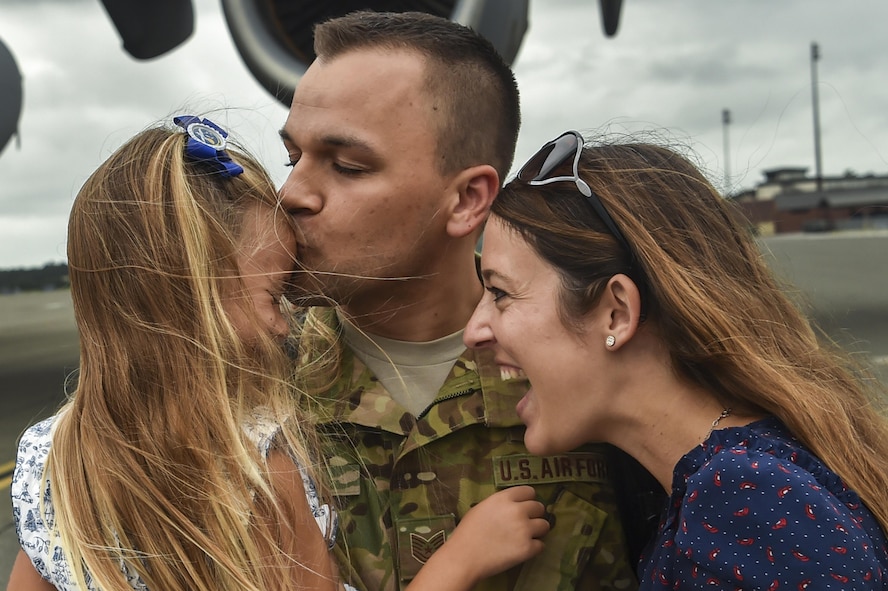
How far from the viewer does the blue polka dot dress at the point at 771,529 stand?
41.5 inches

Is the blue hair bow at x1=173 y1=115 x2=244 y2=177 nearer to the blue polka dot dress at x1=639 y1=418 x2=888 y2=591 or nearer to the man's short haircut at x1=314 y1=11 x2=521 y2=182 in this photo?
the man's short haircut at x1=314 y1=11 x2=521 y2=182

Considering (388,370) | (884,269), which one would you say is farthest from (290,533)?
(884,269)

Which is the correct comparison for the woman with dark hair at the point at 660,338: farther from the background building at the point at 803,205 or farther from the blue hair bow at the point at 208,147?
the background building at the point at 803,205

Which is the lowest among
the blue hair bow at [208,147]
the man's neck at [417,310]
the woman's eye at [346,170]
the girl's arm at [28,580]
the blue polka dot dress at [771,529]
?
the girl's arm at [28,580]

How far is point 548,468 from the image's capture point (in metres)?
1.63

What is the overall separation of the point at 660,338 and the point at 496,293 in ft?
1.03

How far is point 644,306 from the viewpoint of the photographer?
4.61 feet

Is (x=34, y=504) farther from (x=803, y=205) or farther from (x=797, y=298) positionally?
(x=803, y=205)

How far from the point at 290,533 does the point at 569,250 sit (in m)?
0.68

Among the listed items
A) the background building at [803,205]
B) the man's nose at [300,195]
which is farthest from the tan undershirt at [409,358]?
the background building at [803,205]

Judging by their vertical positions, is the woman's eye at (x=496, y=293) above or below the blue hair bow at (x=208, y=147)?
below

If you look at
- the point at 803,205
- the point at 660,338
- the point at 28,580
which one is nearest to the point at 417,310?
the point at 660,338

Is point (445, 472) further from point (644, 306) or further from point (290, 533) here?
point (644, 306)

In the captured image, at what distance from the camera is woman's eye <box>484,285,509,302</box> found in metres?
1.52
